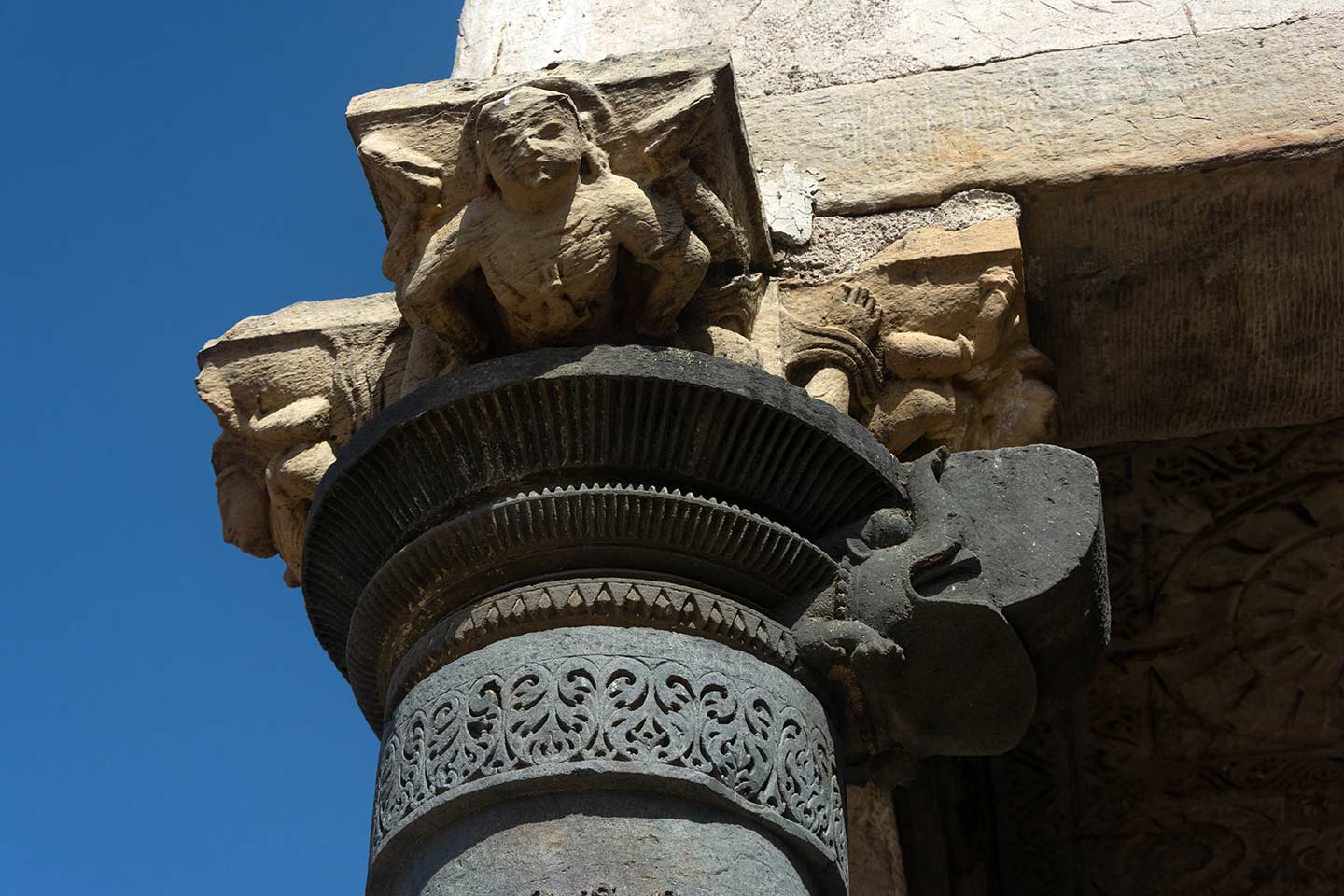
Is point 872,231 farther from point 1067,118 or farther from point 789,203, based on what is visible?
point 1067,118

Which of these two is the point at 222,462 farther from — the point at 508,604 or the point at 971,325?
the point at 971,325

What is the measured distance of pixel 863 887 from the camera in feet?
11.0

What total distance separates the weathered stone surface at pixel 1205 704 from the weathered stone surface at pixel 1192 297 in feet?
1.42

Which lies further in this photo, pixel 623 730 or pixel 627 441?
pixel 627 441

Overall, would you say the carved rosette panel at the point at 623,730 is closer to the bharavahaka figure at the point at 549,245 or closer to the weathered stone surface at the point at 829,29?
the bharavahaka figure at the point at 549,245

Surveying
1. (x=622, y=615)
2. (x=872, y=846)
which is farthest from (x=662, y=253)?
(x=872, y=846)

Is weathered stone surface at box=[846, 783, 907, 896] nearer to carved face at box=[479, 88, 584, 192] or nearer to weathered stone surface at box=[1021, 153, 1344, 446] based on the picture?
weathered stone surface at box=[1021, 153, 1344, 446]

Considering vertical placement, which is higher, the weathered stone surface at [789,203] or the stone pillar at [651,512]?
the weathered stone surface at [789,203]

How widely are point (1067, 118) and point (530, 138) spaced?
3.46 ft

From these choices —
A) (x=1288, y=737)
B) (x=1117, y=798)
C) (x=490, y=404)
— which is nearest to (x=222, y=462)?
(x=490, y=404)

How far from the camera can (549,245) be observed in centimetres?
281

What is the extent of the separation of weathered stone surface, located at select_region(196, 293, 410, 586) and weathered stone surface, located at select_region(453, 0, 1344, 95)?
628 millimetres

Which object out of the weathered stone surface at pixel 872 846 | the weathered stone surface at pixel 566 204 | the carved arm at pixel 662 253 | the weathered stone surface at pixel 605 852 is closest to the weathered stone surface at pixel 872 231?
the weathered stone surface at pixel 566 204

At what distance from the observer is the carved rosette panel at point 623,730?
2.37m
